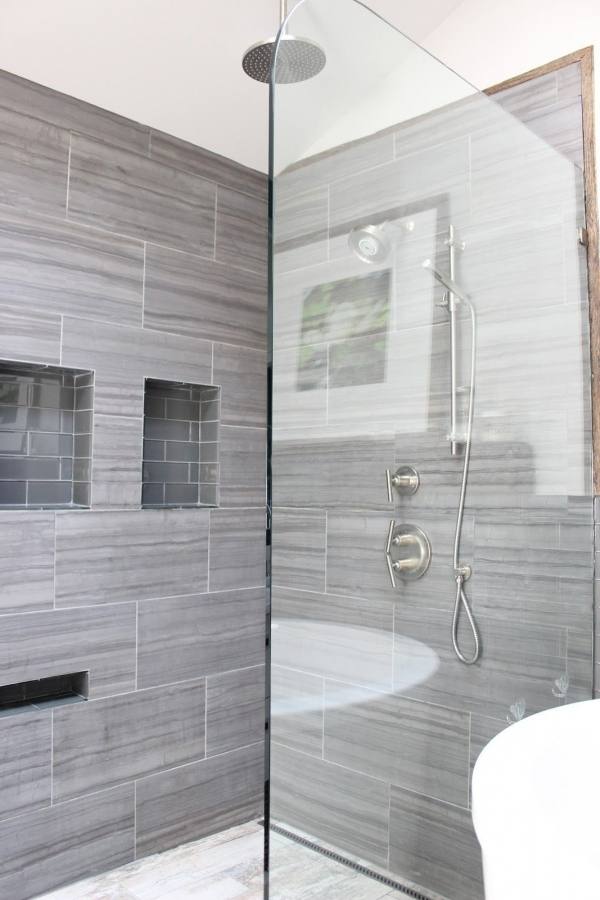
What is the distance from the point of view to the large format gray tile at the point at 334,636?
1.58 m

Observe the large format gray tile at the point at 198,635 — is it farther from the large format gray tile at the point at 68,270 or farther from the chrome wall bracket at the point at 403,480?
the chrome wall bracket at the point at 403,480

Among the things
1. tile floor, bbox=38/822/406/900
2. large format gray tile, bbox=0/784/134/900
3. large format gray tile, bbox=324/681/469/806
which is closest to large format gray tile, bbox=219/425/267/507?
large format gray tile, bbox=0/784/134/900

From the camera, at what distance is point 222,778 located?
304 cm

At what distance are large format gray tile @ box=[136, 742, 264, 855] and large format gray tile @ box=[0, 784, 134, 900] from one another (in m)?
0.08

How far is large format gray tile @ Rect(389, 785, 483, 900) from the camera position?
5.60 ft

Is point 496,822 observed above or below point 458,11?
below

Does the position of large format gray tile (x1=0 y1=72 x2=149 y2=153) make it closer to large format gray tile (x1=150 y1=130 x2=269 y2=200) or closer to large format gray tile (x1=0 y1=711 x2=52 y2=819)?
large format gray tile (x1=150 y1=130 x2=269 y2=200)

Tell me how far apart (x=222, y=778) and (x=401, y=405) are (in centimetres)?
202

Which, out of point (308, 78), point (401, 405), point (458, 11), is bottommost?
point (401, 405)

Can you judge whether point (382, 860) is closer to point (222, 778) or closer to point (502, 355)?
point (502, 355)

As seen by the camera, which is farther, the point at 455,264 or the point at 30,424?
the point at 30,424

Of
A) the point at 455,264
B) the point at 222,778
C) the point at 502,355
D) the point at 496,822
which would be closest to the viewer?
the point at 496,822

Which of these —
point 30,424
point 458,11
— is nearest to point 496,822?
point 30,424

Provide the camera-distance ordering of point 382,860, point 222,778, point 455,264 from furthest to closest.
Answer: point 222,778, point 455,264, point 382,860
